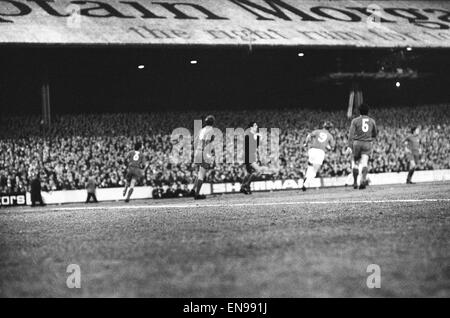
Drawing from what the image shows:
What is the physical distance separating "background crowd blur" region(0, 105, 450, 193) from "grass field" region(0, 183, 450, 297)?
1581 cm

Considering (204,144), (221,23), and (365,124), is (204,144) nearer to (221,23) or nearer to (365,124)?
(365,124)

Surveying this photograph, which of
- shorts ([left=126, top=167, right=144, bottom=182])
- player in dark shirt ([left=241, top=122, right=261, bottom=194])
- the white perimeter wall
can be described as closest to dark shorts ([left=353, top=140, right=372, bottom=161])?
player in dark shirt ([left=241, top=122, right=261, bottom=194])

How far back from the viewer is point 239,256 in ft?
20.6

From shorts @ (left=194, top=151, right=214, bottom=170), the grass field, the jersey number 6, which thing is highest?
the jersey number 6

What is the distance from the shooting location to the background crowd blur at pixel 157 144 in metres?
25.7

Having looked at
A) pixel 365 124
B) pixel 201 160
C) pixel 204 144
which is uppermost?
pixel 365 124

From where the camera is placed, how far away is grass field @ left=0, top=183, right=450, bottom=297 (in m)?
4.99

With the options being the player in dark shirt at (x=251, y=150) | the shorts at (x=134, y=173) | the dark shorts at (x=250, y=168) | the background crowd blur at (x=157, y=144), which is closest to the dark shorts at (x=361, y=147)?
the player in dark shirt at (x=251, y=150)

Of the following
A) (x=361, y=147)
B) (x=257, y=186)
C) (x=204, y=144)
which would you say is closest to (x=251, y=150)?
(x=204, y=144)

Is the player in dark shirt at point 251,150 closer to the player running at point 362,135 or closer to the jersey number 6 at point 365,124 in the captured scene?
the player running at point 362,135

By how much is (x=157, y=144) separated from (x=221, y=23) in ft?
18.4

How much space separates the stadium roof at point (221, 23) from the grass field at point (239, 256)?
16.9 meters

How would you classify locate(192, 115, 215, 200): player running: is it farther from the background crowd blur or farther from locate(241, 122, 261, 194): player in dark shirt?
the background crowd blur
